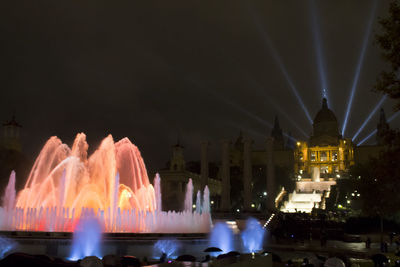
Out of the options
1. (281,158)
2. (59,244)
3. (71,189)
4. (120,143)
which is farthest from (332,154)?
(59,244)

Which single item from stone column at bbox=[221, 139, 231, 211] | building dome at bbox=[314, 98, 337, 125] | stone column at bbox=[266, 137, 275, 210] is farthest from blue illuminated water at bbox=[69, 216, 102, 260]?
building dome at bbox=[314, 98, 337, 125]

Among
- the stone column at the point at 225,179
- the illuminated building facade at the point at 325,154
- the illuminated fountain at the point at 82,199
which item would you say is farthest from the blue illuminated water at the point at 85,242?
the illuminated building facade at the point at 325,154

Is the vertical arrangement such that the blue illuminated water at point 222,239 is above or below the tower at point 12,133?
below

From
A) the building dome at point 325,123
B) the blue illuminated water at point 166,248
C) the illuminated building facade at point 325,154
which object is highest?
the building dome at point 325,123

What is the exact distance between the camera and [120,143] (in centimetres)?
Answer: 3891

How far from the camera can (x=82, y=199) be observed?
1190 inches

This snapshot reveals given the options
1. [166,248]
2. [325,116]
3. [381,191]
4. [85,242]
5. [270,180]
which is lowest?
[166,248]

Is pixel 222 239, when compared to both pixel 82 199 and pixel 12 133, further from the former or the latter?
pixel 12 133

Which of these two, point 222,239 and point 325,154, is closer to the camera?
point 222,239

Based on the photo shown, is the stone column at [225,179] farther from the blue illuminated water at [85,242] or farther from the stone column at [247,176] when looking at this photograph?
the blue illuminated water at [85,242]

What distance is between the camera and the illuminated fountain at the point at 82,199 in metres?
25.9

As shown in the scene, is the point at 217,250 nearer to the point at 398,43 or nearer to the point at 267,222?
the point at 398,43

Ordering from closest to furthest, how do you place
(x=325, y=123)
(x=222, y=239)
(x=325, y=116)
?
(x=222, y=239) < (x=325, y=123) < (x=325, y=116)

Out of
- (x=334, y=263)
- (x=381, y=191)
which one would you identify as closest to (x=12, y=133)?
(x=381, y=191)
